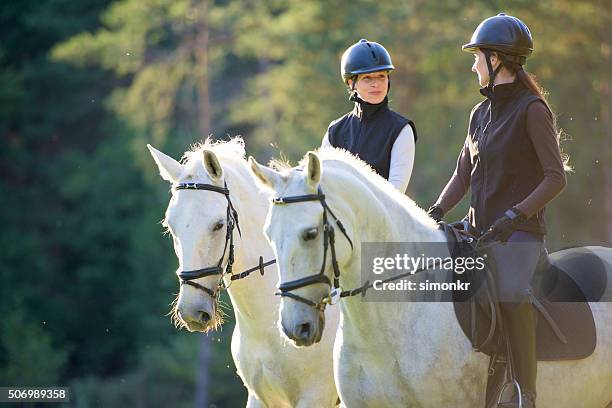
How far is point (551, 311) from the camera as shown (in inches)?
242

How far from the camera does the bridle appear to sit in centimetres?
675

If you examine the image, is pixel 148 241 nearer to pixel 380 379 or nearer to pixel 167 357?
pixel 167 357

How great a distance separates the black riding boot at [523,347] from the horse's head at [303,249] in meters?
1.01

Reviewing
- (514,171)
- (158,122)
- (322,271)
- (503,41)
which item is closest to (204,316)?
(322,271)

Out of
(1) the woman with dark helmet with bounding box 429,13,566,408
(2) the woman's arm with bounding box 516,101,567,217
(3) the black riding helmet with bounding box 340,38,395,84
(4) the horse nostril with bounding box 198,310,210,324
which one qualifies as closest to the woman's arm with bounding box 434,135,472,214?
(1) the woman with dark helmet with bounding box 429,13,566,408

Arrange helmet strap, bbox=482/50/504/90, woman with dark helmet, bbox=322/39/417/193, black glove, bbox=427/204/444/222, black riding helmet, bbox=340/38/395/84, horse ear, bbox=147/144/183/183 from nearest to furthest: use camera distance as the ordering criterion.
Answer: helmet strap, bbox=482/50/504/90, black glove, bbox=427/204/444/222, horse ear, bbox=147/144/183/183, woman with dark helmet, bbox=322/39/417/193, black riding helmet, bbox=340/38/395/84

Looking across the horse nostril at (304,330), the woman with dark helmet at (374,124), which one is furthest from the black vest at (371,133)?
the horse nostril at (304,330)

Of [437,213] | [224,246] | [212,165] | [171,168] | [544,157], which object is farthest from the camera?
[171,168]

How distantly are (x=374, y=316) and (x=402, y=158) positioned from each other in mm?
1682

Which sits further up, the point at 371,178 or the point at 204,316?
the point at 371,178

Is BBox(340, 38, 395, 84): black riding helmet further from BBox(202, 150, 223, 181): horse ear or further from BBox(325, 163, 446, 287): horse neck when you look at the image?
BBox(325, 163, 446, 287): horse neck

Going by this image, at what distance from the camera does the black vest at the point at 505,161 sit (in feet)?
20.2

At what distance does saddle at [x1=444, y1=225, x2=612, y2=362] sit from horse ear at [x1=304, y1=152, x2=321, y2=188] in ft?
3.17

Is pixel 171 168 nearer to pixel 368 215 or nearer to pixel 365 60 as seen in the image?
pixel 365 60
